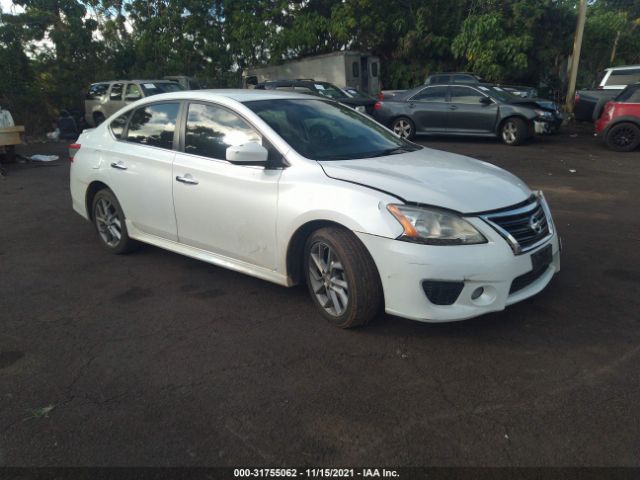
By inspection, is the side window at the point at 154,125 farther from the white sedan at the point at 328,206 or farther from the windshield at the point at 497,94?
the windshield at the point at 497,94

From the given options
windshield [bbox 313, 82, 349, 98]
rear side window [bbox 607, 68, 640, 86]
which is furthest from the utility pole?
windshield [bbox 313, 82, 349, 98]

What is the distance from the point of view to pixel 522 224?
137 inches

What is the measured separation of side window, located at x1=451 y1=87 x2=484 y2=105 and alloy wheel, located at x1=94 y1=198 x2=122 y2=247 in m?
10.4

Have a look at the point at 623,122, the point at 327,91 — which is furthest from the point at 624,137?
the point at 327,91

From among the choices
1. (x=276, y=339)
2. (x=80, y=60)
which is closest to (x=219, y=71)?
(x=80, y=60)

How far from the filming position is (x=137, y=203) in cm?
492

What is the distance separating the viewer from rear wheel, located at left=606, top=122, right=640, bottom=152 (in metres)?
11.3

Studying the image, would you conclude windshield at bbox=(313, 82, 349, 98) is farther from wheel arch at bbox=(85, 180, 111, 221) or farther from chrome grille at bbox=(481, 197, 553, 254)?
chrome grille at bbox=(481, 197, 553, 254)

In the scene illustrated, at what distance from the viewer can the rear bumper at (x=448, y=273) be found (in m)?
3.19

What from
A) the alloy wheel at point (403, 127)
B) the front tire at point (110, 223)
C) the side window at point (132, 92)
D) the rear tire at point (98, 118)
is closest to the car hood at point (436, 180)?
the front tire at point (110, 223)

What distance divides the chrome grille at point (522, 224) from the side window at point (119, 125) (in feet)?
12.0

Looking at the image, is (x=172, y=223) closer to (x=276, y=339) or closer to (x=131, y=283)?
(x=131, y=283)

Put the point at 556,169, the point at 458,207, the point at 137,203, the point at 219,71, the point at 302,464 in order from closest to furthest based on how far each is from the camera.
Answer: the point at 302,464, the point at 458,207, the point at 137,203, the point at 556,169, the point at 219,71

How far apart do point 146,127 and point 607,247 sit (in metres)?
4.59
